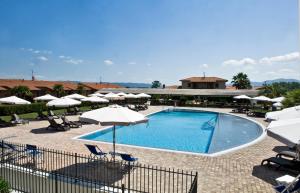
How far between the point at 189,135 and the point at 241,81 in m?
51.3

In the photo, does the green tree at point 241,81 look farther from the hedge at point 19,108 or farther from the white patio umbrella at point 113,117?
the white patio umbrella at point 113,117

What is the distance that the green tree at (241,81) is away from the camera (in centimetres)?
6788

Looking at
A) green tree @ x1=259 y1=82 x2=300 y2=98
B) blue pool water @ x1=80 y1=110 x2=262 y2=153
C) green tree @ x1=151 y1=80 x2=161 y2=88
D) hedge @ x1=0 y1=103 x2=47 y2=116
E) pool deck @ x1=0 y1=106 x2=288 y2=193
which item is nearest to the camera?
pool deck @ x1=0 y1=106 x2=288 y2=193

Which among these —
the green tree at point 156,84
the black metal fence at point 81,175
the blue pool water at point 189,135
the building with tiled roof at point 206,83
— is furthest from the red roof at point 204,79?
the black metal fence at point 81,175

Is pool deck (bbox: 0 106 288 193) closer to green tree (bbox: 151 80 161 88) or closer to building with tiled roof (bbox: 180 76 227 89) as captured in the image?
building with tiled roof (bbox: 180 76 227 89)

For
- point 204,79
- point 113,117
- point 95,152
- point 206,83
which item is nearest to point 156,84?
point 204,79

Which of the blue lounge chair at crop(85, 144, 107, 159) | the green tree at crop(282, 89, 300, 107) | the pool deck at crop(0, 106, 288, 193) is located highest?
the green tree at crop(282, 89, 300, 107)

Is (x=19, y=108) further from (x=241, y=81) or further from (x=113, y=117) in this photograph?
(x=241, y=81)

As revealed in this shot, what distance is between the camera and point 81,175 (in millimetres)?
9945

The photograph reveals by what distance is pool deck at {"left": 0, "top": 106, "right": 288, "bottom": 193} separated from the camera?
30.5ft

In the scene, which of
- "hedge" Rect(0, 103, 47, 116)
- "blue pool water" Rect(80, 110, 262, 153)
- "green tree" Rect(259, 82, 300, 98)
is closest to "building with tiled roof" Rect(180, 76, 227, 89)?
"green tree" Rect(259, 82, 300, 98)

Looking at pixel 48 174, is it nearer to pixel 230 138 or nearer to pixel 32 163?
pixel 32 163

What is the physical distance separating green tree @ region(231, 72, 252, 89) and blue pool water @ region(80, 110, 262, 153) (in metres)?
41.1

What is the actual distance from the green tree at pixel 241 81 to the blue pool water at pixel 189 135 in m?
41.1
